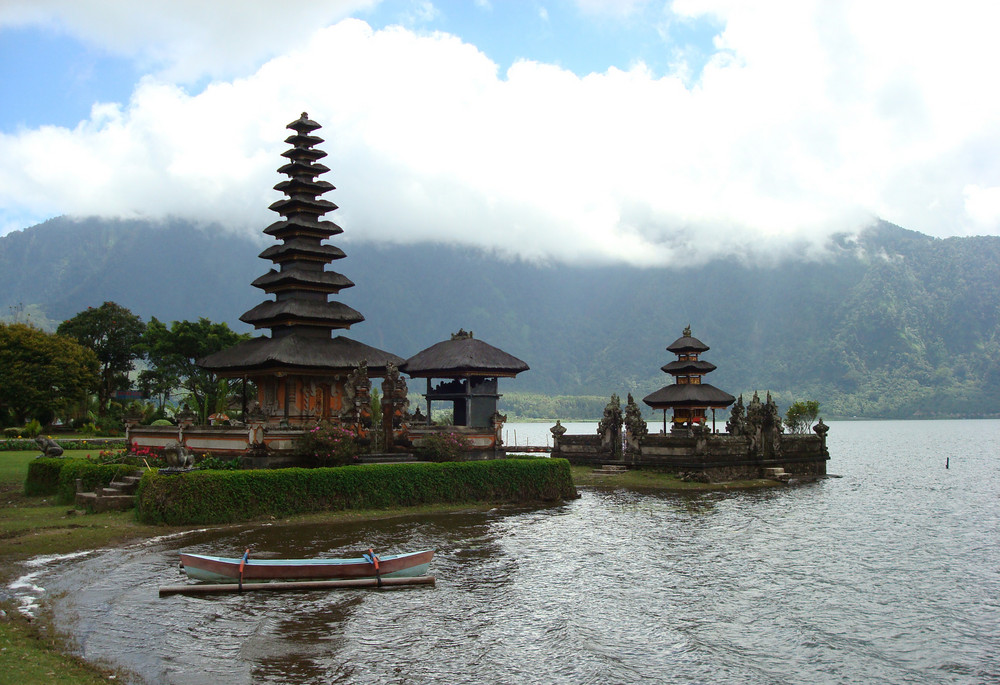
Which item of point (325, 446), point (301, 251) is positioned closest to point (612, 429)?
point (301, 251)

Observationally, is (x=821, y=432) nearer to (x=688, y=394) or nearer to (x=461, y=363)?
(x=688, y=394)

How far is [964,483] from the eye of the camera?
189ft

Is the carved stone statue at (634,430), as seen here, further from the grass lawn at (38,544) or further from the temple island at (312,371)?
the grass lawn at (38,544)

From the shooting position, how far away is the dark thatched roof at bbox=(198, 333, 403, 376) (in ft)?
116

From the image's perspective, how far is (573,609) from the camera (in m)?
19.2

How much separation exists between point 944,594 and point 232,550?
2020 cm

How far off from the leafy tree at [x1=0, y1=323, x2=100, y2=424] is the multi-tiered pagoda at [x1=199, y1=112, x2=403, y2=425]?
75.6 feet

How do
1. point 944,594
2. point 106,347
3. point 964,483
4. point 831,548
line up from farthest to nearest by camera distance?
point 106,347
point 964,483
point 831,548
point 944,594

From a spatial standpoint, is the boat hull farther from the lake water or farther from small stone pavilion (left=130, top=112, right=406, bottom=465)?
small stone pavilion (left=130, top=112, right=406, bottom=465)

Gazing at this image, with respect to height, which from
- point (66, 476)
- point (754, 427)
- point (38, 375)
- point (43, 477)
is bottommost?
point (43, 477)

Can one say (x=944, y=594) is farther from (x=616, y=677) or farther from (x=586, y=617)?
(x=616, y=677)

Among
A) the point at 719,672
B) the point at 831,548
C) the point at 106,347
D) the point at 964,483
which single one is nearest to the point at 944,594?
the point at 831,548

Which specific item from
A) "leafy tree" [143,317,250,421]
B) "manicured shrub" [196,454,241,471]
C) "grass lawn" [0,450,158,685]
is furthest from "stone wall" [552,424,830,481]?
"grass lawn" [0,450,158,685]

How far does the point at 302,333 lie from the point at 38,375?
27246mm
